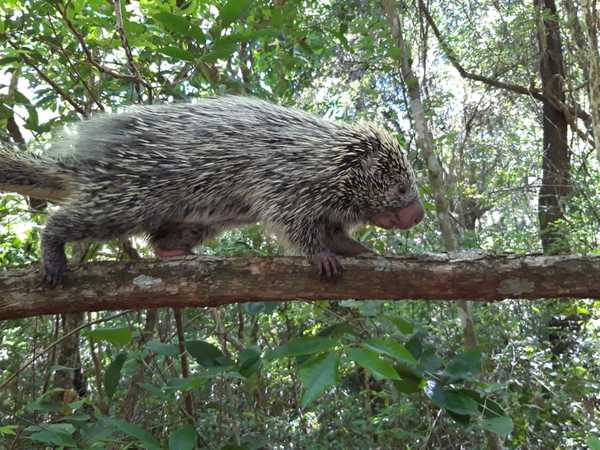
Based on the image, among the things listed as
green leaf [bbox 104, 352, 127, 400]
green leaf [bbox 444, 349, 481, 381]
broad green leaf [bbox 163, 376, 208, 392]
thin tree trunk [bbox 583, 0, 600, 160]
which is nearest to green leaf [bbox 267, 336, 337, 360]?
broad green leaf [bbox 163, 376, 208, 392]

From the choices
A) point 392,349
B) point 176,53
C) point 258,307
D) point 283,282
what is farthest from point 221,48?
point 392,349

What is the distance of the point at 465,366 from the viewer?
2156 millimetres

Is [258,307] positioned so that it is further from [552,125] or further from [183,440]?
[552,125]

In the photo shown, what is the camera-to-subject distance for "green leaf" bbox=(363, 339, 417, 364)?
1.58 meters

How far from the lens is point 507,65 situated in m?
8.75

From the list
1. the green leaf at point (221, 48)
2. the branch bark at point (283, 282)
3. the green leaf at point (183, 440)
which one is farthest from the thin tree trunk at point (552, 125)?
the green leaf at point (183, 440)

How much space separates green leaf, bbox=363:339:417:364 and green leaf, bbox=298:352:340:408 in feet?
0.42

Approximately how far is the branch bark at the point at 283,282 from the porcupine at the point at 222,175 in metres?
0.44

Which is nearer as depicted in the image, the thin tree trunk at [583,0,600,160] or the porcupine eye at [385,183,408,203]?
the porcupine eye at [385,183,408,203]

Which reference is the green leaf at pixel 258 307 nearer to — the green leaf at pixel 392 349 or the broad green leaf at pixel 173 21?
the green leaf at pixel 392 349

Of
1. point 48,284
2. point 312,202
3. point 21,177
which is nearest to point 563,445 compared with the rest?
point 312,202

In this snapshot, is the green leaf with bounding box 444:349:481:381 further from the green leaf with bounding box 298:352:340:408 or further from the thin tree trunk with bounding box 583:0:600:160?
the thin tree trunk with bounding box 583:0:600:160

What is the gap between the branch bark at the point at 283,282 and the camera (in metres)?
2.46

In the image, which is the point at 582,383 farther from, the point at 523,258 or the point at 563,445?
the point at 523,258
